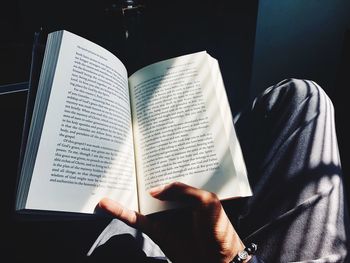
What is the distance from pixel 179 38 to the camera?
4.20 feet

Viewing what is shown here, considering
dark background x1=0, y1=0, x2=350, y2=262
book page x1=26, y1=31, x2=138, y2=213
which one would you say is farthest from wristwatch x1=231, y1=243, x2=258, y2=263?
dark background x1=0, y1=0, x2=350, y2=262

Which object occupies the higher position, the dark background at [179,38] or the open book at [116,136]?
the dark background at [179,38]

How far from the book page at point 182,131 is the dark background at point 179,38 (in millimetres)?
326

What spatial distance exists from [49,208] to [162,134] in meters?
0.28

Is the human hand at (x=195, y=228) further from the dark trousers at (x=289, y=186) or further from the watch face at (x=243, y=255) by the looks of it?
the dark trousers at (x=289, y=186)

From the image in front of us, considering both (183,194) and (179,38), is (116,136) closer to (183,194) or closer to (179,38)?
(183,194)

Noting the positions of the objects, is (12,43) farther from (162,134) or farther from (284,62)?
(284,62)

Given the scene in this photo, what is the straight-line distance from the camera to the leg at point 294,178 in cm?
61

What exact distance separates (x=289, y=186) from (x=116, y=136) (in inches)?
16.9

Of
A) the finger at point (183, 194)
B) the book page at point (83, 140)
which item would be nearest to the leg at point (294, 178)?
the finger at point (183, 194)

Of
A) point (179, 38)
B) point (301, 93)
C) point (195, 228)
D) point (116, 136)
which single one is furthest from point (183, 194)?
point (179, 38)

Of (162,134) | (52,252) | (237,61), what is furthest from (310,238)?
(237,61)

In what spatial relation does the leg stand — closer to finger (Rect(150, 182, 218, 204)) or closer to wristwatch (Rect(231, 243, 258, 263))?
wristwatch (Rect(231, 243, 258, 263))

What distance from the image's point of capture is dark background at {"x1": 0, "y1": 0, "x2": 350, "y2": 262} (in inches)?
31.3
